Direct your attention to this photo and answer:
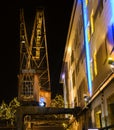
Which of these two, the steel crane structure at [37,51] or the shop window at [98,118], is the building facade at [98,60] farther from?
the steel crane structure at [37,51]

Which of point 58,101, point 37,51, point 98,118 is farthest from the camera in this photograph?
point 58,101

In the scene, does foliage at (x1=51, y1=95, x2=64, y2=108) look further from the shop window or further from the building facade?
the shop window

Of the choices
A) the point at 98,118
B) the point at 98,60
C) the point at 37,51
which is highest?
the point at 37,51

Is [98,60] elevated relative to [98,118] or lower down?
elevated

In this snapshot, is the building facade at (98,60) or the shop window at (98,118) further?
the shop window at (98,118)


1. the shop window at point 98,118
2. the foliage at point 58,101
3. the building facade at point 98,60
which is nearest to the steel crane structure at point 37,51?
the foliage at point 58,101

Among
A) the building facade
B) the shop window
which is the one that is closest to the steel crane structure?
the building facade

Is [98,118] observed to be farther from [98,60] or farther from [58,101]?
[58,101]

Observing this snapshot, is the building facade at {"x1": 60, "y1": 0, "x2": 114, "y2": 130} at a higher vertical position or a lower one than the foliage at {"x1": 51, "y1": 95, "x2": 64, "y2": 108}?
lower

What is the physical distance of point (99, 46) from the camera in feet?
74.5

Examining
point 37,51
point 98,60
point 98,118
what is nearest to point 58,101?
point 37,51

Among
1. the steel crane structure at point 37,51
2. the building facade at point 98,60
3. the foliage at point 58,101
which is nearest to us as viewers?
the building facade at point 98,60

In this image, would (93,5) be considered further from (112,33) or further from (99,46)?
(112,33)

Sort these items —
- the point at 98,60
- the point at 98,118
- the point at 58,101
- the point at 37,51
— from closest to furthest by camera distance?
1. the point at 98,60
2. the point at 98,118
3. the point at 37,51
4. the point at 58,101
